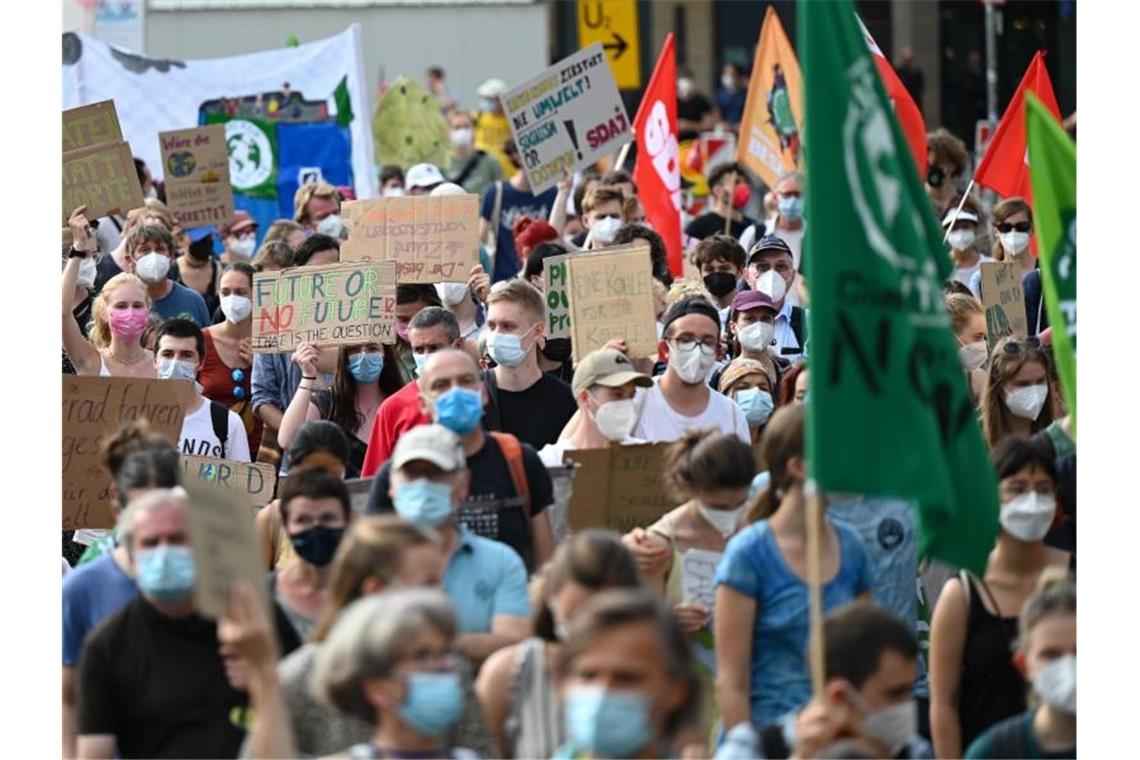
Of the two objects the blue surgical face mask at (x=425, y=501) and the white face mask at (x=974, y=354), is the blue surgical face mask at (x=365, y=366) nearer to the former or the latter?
the white face mask at (x=974, y=354)

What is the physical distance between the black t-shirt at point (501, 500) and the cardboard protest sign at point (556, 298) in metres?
2.93

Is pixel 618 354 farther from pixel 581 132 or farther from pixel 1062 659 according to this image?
pixel 581 132

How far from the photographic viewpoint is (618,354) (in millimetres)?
8359

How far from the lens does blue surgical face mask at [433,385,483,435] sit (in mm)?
7195

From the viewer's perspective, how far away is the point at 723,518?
6.94 metres

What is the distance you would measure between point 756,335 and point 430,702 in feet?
17.1

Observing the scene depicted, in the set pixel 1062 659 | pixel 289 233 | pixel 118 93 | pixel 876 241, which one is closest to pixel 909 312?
pixel 876 241

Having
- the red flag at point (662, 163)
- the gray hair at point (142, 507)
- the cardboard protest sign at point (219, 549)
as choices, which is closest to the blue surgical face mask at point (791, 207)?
the red flag at point (662, 163)

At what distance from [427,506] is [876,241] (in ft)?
4.42

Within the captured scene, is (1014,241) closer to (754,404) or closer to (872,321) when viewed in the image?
(754,404)

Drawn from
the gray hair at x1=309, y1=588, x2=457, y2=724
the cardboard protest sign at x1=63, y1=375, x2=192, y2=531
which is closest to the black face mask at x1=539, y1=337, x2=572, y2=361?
the cardboard protest sign at x1=63, y1=375, x2=192, y2=531

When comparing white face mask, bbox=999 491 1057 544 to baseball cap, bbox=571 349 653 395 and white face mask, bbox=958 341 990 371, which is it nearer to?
baseball cap, bbox=571 349 653 395

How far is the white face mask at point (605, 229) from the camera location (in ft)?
41.4

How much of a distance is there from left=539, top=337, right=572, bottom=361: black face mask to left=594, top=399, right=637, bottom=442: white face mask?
2.11m
